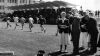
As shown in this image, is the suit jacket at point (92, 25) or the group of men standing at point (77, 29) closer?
the group of men standing at point (77, 29)

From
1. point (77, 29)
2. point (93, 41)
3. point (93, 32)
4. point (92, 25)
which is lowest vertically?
point (93, 41)

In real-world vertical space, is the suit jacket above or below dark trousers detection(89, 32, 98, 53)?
above

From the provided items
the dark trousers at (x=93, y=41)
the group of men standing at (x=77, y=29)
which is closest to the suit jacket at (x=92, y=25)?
the group of men standing at (x=77, y=29)

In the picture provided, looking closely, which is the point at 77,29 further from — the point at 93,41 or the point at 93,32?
the point at 93,41

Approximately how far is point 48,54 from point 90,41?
1946 mm

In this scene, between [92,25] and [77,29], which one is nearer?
[77,29]

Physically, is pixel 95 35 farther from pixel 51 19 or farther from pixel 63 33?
pixel 51 19

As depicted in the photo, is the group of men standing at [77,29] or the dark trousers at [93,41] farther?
the dark trousers at [93,41]

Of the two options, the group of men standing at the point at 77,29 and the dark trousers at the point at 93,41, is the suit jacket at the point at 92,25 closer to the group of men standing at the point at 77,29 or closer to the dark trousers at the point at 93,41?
the group of men standing at the point at 77,29

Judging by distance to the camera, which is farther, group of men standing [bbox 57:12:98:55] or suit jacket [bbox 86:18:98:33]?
suit jacket [bbox 86:18:98:33]

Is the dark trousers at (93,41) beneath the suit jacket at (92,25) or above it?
beneath

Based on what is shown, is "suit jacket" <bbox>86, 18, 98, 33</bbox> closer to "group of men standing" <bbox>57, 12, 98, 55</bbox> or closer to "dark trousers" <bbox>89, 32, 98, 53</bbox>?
"group of men standing" <bbox>57, 12, 98, 55</bbox>

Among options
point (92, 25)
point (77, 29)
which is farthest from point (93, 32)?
point (77, 29)

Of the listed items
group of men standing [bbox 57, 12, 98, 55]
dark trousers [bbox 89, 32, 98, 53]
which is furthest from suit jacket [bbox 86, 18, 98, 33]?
dark trousers [bbox 89, 32, 98, 53]
